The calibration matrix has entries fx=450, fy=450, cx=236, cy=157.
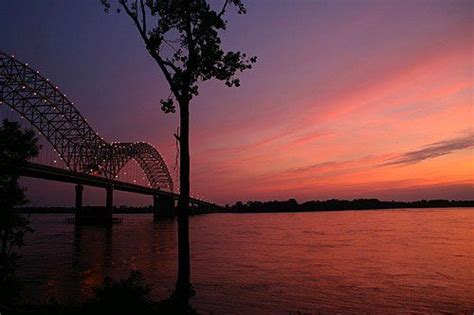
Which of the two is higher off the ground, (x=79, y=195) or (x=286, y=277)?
(x=79, y=195)

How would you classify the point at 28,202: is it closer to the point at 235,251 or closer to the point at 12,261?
the point at 12,261

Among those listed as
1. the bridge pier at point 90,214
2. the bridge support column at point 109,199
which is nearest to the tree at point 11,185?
the bridge support column at point 109,199

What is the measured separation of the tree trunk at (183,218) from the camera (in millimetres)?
12289

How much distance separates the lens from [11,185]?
1669 cm

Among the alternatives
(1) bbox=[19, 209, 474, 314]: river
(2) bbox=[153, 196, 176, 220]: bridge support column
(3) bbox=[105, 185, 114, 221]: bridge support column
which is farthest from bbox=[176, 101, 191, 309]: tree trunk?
(2) bbox=[153, 196, 176, 220]: bridge support column

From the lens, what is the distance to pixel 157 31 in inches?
508

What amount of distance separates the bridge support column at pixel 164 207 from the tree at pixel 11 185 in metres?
146

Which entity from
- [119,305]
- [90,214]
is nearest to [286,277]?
[119,305]

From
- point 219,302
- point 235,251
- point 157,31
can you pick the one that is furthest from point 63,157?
point 157,31

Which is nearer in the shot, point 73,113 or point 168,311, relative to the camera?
point 168,311

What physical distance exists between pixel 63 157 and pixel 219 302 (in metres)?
89.8

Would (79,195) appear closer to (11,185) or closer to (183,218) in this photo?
(11,185)

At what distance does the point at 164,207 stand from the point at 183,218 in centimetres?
15582

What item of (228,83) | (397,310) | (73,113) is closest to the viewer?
(228,83)
